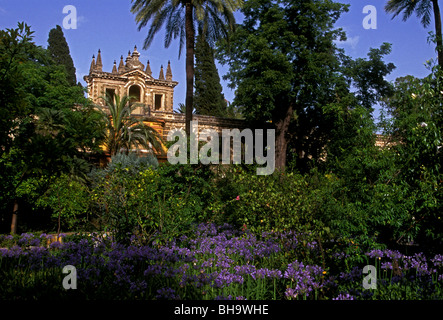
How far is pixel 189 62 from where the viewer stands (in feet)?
54.1

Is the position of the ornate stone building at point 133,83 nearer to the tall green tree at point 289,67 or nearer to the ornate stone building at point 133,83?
the ornate stone building at point 133,83

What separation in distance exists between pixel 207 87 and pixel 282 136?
49.9ft

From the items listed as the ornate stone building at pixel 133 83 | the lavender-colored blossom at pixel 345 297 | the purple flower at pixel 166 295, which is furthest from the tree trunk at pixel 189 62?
the ornate stone building at pixel 133 83

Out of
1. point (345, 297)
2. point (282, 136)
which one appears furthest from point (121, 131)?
point (345, 297)

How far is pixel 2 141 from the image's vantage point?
4.45 meters

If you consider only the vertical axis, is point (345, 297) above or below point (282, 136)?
below

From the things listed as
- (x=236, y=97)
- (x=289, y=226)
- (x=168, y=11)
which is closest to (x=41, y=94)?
(x=168, y=11)

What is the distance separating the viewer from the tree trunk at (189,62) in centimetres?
1624

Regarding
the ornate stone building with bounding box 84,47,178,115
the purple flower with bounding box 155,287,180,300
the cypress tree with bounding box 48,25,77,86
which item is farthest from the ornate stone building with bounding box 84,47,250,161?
the purple flower with bounding box 155,287,180,300

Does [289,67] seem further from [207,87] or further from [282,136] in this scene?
[207,87]

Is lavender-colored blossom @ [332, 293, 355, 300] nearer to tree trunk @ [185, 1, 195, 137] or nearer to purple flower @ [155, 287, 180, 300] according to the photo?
purple flower @ [155, 287, 180, 300]

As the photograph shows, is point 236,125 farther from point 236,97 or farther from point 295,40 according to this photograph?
point 295,40

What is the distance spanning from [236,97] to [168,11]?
5813 millimetres

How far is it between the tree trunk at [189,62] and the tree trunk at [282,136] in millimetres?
6557
